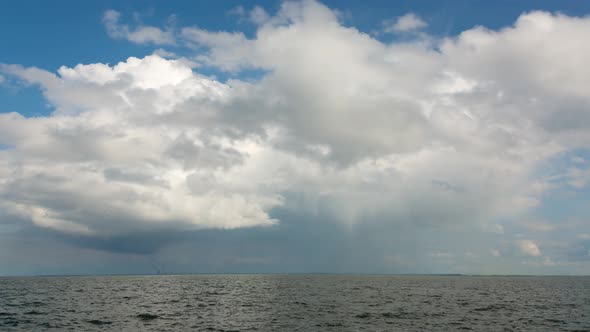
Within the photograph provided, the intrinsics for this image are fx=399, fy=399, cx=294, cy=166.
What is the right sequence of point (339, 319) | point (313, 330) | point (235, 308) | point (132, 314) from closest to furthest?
1. point (313, 330)
2. point (339, 319)
3. point (132, 314)
4. point (235, 308)

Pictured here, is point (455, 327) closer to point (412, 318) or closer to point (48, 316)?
point (412, 318)

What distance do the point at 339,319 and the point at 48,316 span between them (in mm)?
50606

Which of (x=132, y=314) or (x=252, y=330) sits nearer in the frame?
(x=252, y=330)

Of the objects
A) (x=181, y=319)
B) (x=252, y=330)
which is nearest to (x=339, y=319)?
(x=252, y=330)

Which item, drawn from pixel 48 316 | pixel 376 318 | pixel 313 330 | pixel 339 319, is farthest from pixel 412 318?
pixel 48 316

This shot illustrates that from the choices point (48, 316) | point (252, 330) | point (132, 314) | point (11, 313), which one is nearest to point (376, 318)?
point (252, 330)

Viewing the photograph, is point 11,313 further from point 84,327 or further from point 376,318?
point 376,318

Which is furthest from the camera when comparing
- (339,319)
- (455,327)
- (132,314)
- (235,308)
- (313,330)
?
(235,308)

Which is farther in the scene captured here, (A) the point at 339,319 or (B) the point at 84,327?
(A) the point at 339,319

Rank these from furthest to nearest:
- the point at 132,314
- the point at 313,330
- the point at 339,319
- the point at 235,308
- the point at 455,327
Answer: the point at 235,308 < the point at 132,314 < the point at 339,319 < the point at 455,327 < the point at 313,330

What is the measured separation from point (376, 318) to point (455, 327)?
12697 mm

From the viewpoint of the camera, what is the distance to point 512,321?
67250 millimetres

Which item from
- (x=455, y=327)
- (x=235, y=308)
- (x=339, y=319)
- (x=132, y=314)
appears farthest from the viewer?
(x=235, y=308)

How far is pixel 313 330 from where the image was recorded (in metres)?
55.5
